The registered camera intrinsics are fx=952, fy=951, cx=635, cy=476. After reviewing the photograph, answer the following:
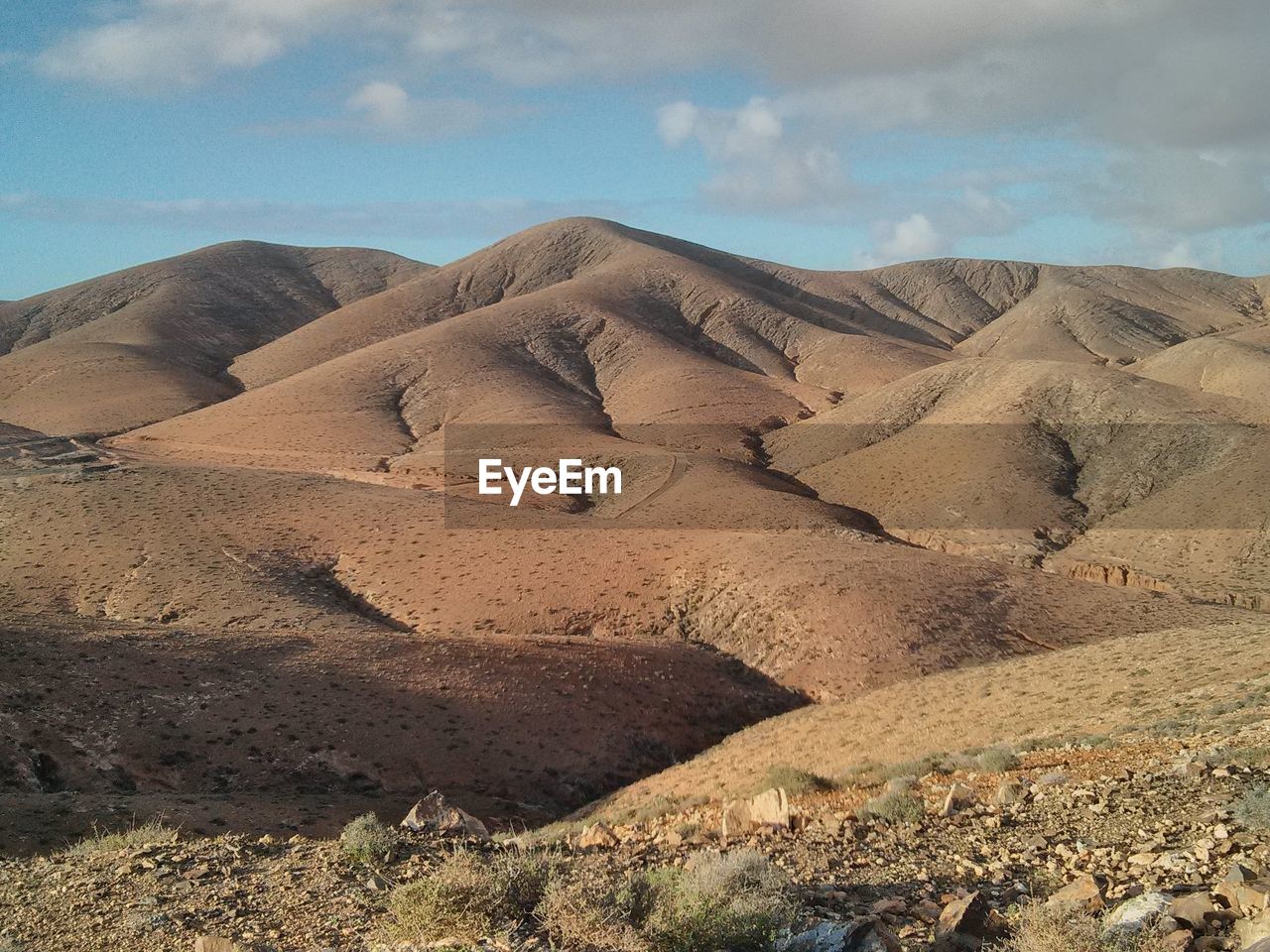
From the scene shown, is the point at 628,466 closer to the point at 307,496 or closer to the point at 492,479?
the point at 492,479

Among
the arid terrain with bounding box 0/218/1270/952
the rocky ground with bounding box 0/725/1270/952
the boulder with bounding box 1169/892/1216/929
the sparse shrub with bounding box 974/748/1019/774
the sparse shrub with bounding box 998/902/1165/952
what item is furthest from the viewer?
the sparse shrub with bounding box 974/748/1019/774

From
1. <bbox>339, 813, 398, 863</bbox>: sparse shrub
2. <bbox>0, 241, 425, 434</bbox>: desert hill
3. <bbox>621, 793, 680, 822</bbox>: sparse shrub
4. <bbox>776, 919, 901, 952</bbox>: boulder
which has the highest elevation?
<bbox>0, 241, 425, 434</bbox>: desert hill

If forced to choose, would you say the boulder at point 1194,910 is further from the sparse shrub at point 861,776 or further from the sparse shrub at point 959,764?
the sparse shrub at point 861,776

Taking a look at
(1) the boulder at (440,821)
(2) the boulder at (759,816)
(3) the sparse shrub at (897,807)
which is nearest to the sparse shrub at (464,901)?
(1) the boulder at (440,821)

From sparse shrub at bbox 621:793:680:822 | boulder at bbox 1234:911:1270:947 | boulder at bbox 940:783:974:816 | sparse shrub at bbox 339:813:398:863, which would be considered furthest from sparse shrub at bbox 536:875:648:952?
sparse shrub at bbox 621:793:680:822

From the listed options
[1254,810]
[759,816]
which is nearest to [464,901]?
[759,816]

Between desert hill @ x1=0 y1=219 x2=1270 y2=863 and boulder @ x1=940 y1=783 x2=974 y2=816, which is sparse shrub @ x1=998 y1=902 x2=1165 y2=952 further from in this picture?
desert hill @ x1=0 y1=219 x2=1270 y2=863
